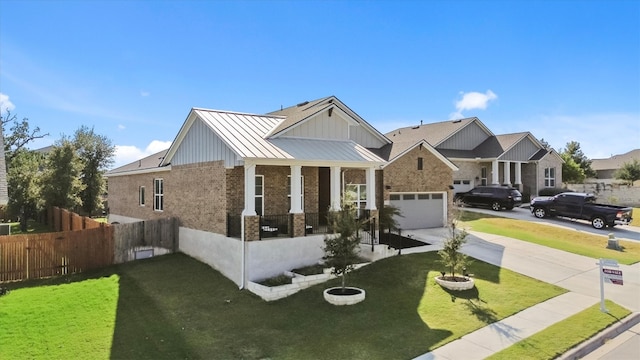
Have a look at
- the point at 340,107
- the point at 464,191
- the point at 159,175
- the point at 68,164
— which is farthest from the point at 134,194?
the point at 464,191

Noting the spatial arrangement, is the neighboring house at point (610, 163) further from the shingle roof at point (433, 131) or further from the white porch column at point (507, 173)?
the shingle roof at point (433, 131)

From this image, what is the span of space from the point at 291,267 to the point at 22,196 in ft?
92.1

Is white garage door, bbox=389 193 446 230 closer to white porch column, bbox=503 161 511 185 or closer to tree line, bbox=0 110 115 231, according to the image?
white porch column, bbox=503 161 511 185

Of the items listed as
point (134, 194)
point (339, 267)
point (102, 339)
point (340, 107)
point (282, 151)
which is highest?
point (340, 107)

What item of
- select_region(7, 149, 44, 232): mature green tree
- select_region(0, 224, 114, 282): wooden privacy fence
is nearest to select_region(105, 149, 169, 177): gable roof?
select_region(0, 224, 114, 282): wooden privacy fence

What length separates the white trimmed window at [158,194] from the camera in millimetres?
20250

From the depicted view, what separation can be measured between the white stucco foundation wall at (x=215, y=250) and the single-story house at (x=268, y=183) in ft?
0.12

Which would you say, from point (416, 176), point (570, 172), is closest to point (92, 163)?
point (416, 176)

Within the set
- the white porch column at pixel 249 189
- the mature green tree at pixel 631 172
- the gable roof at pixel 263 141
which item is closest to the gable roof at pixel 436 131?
the gable roof at pixel 263 141

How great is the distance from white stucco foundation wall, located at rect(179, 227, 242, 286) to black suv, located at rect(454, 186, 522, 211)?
70.0ft

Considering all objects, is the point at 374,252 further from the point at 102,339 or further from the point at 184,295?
the point at 102,339

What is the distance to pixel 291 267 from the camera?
45.7 ft

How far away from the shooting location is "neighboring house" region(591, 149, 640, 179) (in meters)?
65.1

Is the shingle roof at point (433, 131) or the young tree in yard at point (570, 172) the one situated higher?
the shingle roof at point (433, 131)
